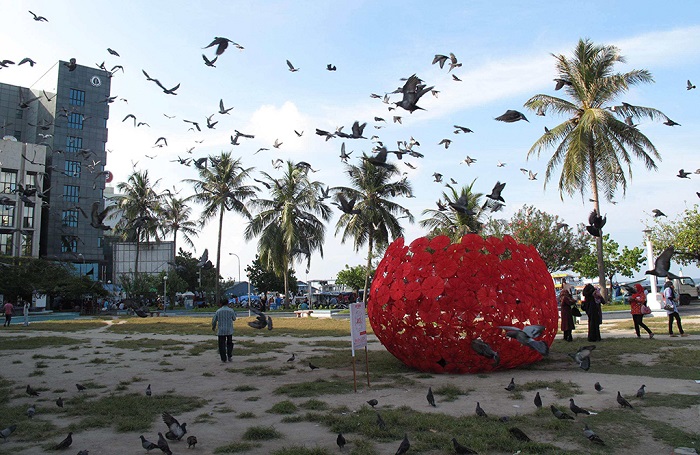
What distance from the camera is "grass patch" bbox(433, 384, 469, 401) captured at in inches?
298

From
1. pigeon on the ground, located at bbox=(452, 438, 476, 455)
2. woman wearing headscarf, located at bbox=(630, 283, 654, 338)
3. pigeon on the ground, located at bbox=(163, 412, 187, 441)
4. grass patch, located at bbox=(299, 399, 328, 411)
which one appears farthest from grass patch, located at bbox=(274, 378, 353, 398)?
woman wearing headscarf, located at bbox=(630, 283, 654, 338)

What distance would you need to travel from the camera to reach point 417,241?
1056cm

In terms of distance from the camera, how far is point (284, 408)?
6922 mm

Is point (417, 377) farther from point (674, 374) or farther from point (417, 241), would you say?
point (674, 374)

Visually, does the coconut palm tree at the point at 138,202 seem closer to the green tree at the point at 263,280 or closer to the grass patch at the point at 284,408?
the green tree at the point at 263,280

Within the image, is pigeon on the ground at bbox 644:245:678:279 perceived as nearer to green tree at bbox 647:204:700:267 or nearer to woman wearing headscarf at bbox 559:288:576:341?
woman wearing headscarf at bbox 559:288:576:341

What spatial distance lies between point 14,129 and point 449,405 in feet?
257

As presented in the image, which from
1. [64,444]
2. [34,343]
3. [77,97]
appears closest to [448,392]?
[64,444]

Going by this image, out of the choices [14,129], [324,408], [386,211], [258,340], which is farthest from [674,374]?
[14,129]

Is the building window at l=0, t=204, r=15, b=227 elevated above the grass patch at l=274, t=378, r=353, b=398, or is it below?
above

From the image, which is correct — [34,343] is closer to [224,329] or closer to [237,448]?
[224,329]

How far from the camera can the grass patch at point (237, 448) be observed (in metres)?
5.24

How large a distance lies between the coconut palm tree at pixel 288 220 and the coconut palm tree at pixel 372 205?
4.69 meters

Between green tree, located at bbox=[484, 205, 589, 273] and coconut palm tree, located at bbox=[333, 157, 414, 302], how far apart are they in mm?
12736
